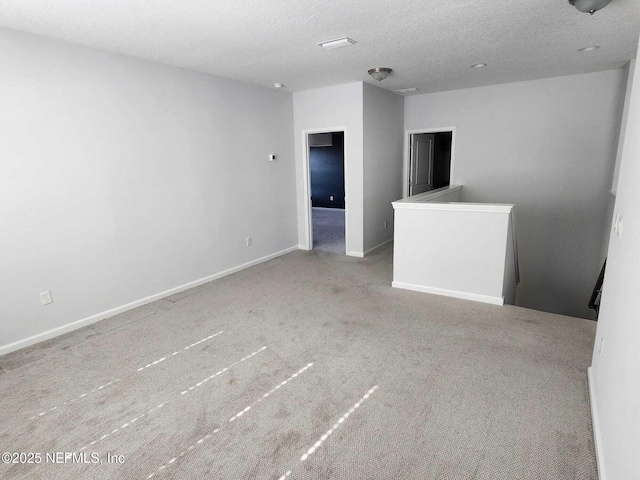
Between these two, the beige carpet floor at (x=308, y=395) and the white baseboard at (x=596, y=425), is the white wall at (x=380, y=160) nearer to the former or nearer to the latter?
the beige carpet floor at (x=308, y=395)

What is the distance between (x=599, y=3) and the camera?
88.5 inches

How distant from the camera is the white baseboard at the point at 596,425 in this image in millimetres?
1534

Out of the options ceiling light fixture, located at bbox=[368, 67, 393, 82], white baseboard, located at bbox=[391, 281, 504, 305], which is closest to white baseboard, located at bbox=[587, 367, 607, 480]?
white baseboard, located at bbox=[391, 281, 504, 305]

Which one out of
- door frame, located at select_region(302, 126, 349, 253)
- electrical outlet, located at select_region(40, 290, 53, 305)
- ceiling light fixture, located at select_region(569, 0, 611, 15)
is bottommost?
electrical outlet, located at select_region(40, 290, 53, 305)

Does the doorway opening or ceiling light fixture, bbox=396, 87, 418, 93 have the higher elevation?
ceiling light fixture, bbox=396, 87, 418, 93

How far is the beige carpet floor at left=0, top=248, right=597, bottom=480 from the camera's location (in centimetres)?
169

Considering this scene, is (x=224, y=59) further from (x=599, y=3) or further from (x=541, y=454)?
(x=541, y=454)

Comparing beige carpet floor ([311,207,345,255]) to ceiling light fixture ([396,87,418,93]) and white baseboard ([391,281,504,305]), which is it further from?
ceiling light fixture ([396,87,418,93])

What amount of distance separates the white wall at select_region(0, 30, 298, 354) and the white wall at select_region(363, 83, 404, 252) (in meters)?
1.53

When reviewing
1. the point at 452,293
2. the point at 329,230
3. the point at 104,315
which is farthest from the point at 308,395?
the point at 329,230

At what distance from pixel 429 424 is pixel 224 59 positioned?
142 inches

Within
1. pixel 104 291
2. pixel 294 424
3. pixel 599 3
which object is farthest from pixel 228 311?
pixel 599 3

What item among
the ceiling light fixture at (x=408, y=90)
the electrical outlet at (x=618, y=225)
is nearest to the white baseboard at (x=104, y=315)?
the ceiling light fixture at (x=408, y=90)

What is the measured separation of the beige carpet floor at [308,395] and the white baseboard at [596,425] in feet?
0.12
